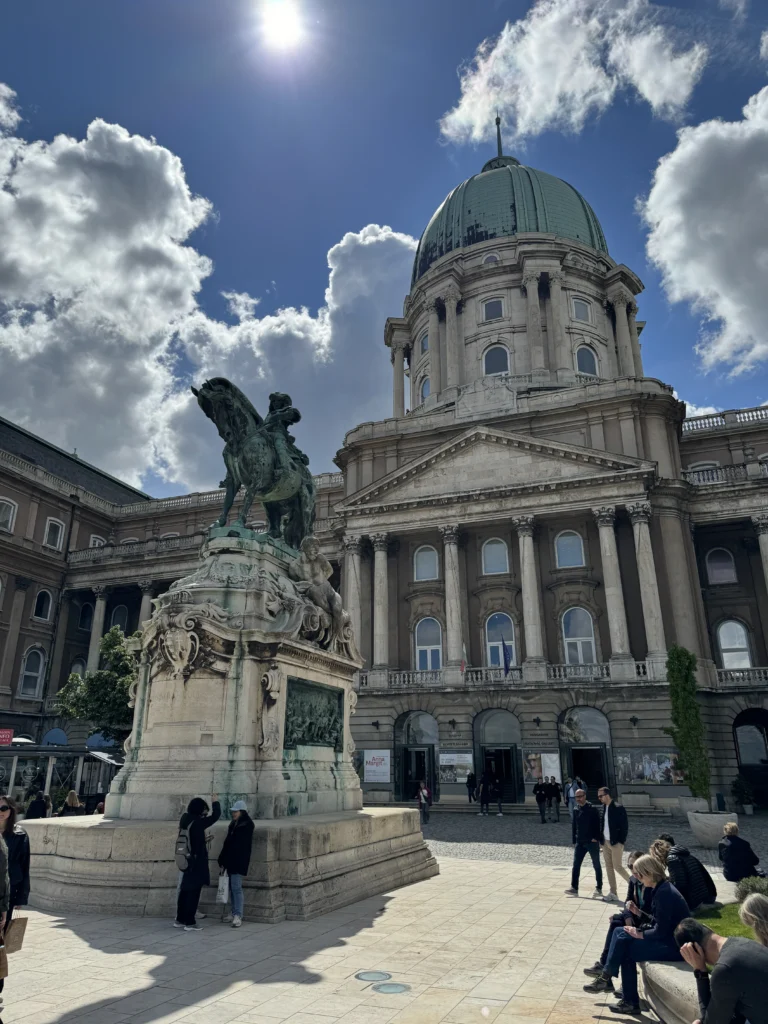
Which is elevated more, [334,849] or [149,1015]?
[334,849]

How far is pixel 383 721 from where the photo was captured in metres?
35.5

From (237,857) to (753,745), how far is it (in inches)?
1460

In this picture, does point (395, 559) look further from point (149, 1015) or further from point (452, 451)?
point (149, 1015)

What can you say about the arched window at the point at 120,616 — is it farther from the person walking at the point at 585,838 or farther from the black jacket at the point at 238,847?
the black jacket at the point at 238,847

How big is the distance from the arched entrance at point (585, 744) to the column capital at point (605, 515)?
8.86 meters

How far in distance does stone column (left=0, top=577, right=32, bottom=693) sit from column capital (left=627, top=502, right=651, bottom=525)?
36420 mm

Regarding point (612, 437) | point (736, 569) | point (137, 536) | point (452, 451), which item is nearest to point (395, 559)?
point (452, 451)

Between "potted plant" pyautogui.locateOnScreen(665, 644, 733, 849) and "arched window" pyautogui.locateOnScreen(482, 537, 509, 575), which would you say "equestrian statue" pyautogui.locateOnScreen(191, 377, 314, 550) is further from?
"arched window" pyautogui.locateOnScreen(482, 537, 509, 575)

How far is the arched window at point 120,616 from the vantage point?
51.3 meters

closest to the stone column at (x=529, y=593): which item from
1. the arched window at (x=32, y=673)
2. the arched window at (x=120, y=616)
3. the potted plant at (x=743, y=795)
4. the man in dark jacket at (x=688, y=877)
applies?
the potted plant at (x=743, y=795)

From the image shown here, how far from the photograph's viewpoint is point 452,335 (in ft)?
177

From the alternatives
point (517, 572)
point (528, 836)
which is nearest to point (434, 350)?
point (517, 572)

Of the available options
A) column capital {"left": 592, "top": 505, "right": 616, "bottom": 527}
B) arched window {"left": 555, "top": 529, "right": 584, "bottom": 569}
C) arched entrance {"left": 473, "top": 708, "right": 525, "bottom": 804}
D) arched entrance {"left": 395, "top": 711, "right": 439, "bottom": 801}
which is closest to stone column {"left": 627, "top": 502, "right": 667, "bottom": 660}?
column capital {"left": 592, "top": 505, "right": 616, "bottom": 527}

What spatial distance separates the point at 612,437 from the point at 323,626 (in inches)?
1228
